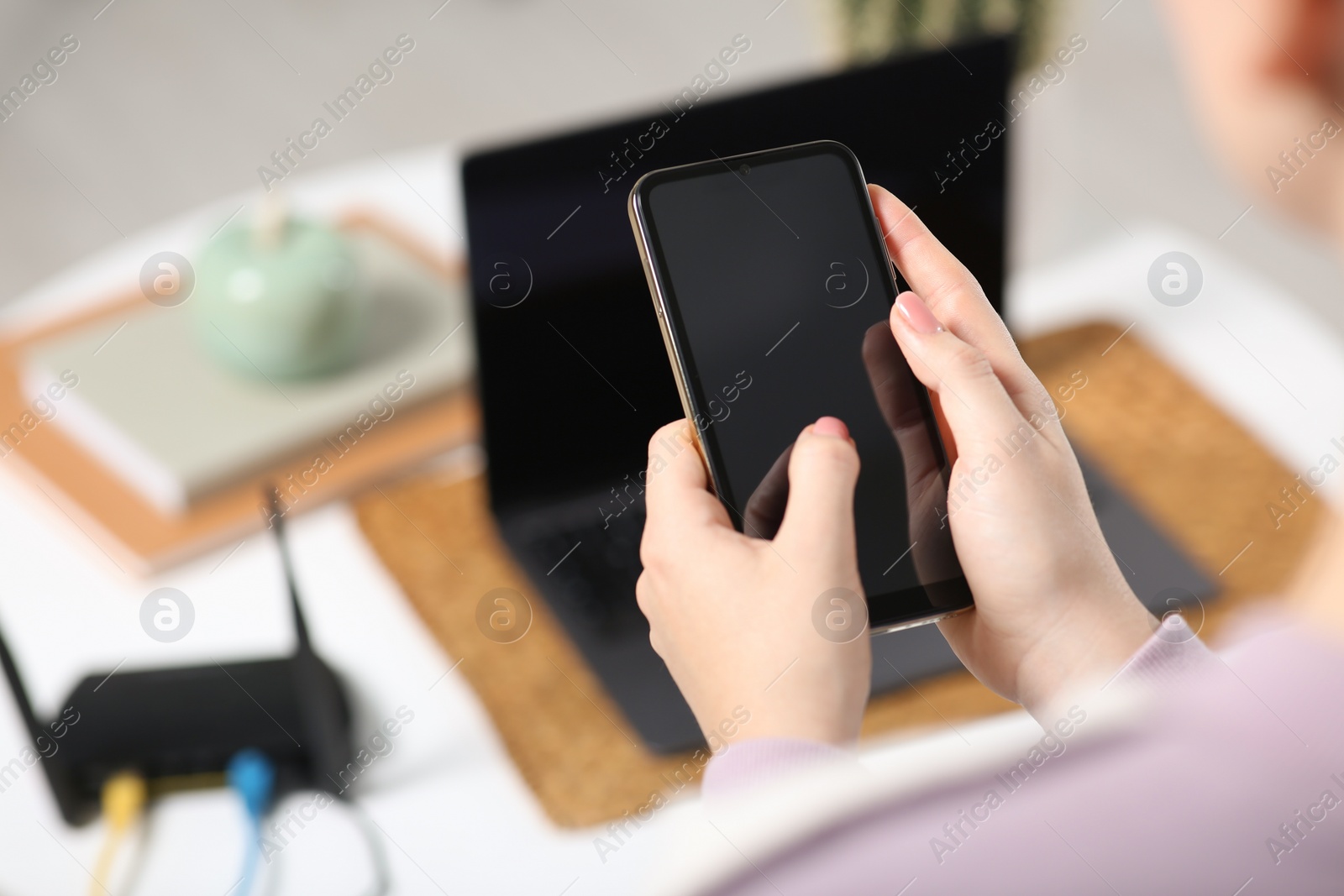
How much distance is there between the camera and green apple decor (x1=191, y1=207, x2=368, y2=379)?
0.82 m

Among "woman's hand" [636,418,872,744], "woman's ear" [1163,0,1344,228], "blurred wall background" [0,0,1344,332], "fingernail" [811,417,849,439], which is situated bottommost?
"blurred wall background" [0,0,1344,332]

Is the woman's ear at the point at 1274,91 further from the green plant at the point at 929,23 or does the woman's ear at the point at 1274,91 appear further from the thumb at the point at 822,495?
the green plant at the point at 929,23

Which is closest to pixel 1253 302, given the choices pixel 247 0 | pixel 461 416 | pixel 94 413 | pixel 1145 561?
pixel 1145 561

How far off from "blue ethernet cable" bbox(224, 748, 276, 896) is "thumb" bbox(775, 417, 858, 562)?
1.24ft

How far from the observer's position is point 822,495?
380 mm

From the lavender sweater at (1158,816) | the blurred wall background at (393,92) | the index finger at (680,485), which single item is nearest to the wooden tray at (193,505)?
the index finger at (680,485)

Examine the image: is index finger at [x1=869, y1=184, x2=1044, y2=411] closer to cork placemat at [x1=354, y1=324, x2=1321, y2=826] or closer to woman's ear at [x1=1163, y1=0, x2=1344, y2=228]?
woman's ear at [x1=1163, y1=0, x2=1344, y2=228]

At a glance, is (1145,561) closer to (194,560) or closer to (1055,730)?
(1055,730)

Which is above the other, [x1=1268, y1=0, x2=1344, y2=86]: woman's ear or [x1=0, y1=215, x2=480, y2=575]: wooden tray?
[x1=1268, y1=0, x2=1344, y2=86]: woman's ear

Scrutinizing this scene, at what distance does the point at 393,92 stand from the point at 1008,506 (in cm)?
210

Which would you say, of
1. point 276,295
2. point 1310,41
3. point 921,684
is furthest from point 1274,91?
point 276,295

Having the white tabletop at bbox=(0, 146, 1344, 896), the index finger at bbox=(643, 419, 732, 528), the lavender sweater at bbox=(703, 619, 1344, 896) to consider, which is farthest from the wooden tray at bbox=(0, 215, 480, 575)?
the lavender sweater at bbox=(703, 619, 1344, 896)

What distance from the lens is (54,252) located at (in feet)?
6.36

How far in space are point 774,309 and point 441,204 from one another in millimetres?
703
